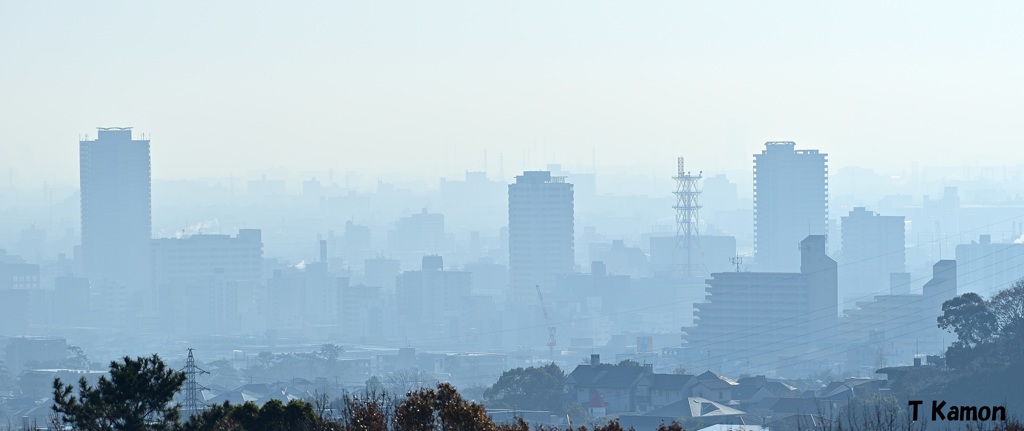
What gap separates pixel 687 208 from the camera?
12100cm

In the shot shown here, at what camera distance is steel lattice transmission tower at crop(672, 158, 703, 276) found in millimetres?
117562

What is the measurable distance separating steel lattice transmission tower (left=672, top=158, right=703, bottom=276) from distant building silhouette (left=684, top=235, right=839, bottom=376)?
22475 millimetres

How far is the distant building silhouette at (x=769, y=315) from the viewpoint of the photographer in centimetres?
8669

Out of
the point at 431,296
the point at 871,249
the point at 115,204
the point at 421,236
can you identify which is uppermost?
the point at 115,204

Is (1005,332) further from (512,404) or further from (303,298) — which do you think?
(303,298)

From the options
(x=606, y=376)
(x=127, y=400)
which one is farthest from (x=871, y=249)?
(x=127, y=400)

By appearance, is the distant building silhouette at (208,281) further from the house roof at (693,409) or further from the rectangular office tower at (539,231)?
the house roof at (693,409)

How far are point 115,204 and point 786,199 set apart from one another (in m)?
52.9

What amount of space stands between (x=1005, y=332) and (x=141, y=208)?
118m

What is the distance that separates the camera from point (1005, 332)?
38.6 metres

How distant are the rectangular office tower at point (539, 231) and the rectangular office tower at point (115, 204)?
30.4 m

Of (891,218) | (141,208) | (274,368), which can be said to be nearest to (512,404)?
(274,368)

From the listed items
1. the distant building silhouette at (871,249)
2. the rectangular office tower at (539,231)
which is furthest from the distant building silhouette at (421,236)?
the distant building silhouette at (871,249)

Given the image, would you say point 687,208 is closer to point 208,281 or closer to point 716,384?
point 208,281
